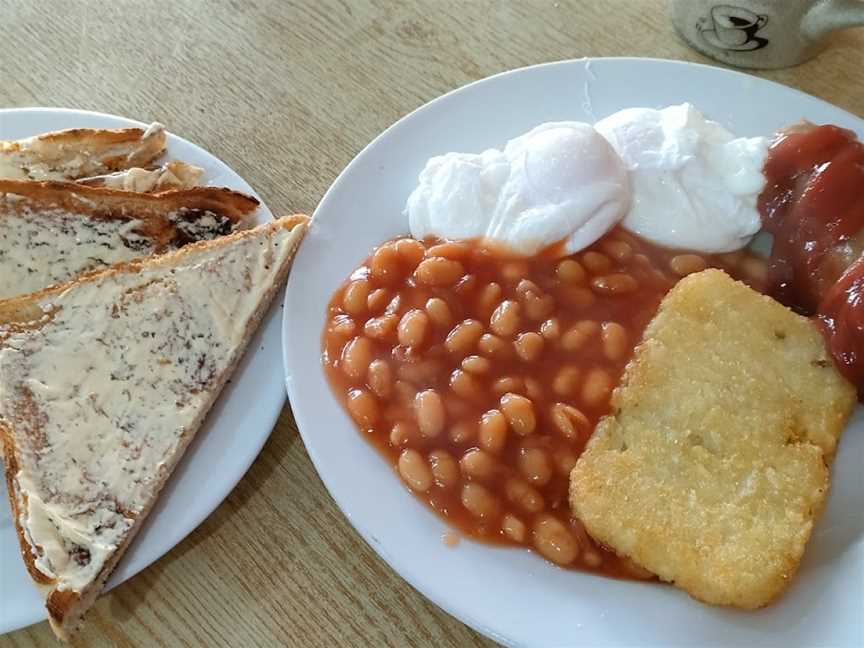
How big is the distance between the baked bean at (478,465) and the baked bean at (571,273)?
0.49 meters

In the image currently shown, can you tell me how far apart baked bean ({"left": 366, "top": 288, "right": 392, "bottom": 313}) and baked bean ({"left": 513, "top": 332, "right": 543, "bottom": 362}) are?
0.34m

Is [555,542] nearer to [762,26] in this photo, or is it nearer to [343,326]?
[343,326]

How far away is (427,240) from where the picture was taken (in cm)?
208

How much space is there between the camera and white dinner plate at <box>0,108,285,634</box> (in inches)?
68.2

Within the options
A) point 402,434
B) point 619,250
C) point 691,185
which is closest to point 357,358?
point 402,434

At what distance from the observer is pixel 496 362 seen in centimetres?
187

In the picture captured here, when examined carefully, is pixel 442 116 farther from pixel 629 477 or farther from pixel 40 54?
pixel 40 54

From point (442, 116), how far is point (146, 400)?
3.70 ft

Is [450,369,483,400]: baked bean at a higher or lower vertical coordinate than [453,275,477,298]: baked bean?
lower

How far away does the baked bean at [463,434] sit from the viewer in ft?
5.85

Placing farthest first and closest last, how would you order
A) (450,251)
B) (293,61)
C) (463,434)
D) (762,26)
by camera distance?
(293,61)
(762,26)
(450,251)
(463,434)

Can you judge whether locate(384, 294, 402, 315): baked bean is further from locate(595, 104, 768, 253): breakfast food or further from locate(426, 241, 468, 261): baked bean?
locate(595, 104, 768, 253): breakfast food

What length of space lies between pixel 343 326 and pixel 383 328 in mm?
112

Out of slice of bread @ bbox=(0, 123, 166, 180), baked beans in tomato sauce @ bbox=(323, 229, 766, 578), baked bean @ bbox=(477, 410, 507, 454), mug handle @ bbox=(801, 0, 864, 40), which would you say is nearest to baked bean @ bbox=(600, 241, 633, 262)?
baked beans in tomato sauce @ bbox=(323, 229, 766, 578)
